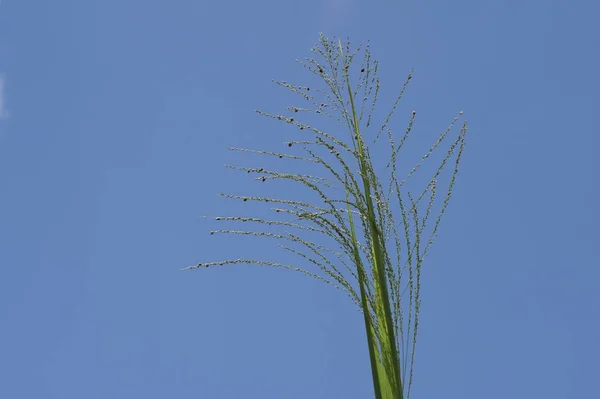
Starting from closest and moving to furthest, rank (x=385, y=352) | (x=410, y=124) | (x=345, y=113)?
(x=385, y=352)
(x=410, y=124)
(x=345, y=113)

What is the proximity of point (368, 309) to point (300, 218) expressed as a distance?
16.4 inches

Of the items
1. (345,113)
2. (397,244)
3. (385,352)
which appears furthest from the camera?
(345,113)

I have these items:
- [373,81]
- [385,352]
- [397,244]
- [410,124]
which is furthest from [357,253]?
[373,81]

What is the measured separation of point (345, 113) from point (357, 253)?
29.7 inches

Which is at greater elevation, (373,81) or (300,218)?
(373,81)

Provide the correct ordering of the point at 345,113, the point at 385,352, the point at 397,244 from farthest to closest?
1. the point at 345,113
2. the point at 397,244
3. the point at 385,352

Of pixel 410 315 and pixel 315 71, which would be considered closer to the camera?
pixel 410 315

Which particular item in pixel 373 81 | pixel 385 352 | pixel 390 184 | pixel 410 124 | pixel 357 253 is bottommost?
pixel 385 352

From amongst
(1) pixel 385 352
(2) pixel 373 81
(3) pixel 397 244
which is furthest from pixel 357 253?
(2) pixel 373 81

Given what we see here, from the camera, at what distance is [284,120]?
114 inches

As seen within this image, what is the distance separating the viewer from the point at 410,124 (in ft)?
9.46

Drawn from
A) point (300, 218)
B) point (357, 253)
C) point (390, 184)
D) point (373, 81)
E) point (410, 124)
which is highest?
point (373, 81)

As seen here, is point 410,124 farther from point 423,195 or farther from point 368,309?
point 368,309

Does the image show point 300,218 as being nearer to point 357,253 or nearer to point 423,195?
point 357,253
